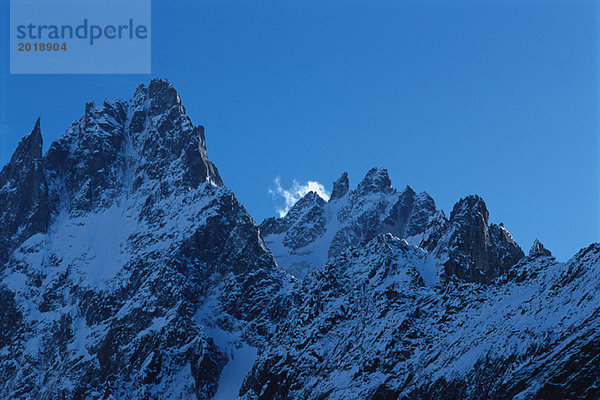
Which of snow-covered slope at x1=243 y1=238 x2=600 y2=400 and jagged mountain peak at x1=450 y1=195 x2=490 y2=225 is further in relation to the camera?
jagged mountain peak at x1=450 y1=195 x2=490 y2=225

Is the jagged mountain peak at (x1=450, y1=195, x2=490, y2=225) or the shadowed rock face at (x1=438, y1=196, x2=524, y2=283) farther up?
the jagged mountain peak at (x1=450, y1=195, x2=490, y2=225)

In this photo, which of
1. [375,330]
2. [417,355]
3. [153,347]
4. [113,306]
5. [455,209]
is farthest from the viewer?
[113,306]

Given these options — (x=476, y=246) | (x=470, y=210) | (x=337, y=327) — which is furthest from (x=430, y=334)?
(x=470, y=210)

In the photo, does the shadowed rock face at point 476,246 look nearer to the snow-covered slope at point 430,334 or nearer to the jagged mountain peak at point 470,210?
the jagged mountain peak at point 470,210

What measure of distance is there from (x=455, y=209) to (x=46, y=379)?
91116 mm

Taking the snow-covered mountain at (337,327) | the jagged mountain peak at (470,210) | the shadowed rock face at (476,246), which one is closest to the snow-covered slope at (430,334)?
the snow-covered mountain at (337,327)

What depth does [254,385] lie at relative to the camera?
145000 mm

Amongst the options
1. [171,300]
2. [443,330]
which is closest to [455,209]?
[443,330]

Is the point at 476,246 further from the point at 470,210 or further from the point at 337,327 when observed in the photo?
the point at 337,327

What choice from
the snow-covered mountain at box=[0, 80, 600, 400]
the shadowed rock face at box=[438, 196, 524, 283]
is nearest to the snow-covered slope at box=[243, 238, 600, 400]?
the snow-covered mountain at box=[0, 80, 600, 400]

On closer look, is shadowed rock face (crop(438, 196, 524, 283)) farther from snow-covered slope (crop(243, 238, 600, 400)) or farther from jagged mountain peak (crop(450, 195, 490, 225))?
snow-covered slope (crop(243, 238, 600, 400))

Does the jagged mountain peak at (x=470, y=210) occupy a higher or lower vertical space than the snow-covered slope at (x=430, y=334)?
higher

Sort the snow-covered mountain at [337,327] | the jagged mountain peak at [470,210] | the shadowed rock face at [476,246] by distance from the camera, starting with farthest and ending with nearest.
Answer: the jagged mountain peak at [470,210], the shadowed rock face at [476,246], the snow-covered mountain at [337,327]

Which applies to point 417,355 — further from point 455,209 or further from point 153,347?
point 153,347
